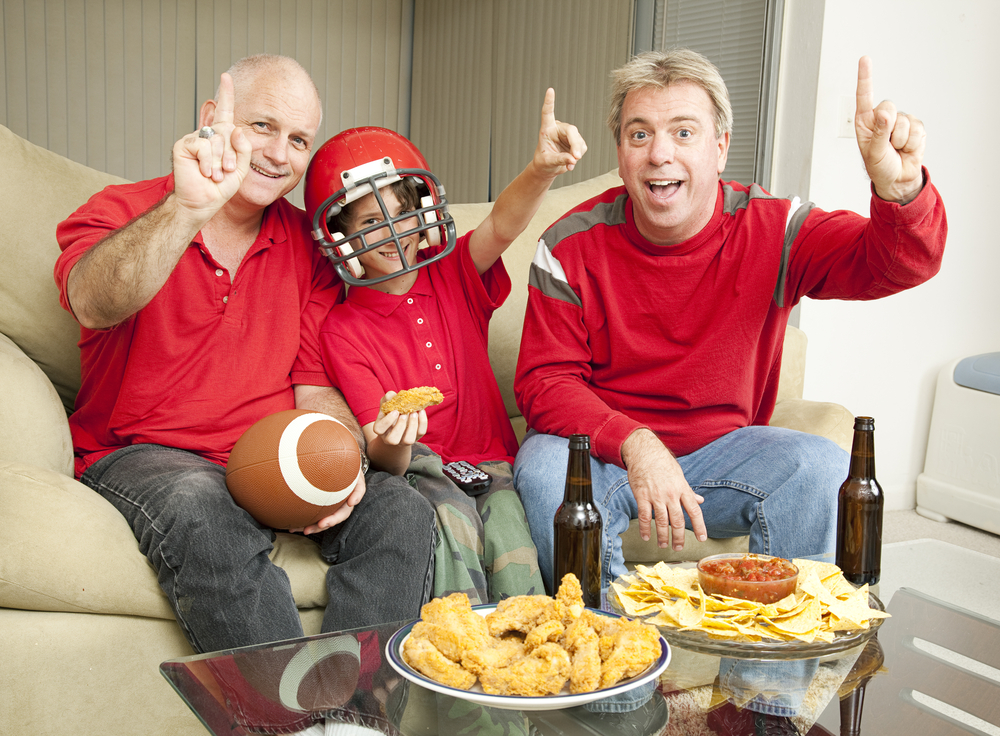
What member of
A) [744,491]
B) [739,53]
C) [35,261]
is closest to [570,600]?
[744,491]

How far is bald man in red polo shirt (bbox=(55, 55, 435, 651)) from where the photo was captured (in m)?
1.37

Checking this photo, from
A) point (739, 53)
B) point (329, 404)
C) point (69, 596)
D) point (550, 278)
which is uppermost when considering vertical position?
point (739, 53)

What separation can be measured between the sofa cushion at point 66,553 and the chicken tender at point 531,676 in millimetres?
773

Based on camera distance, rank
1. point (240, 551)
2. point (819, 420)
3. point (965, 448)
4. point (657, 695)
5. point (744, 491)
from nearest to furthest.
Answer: point (657, 695) → point (240, 551) → point (744, 491) → point (819, 420) → point (965, 448)

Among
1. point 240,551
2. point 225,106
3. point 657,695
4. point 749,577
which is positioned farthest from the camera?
point 225,106

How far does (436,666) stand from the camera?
0.82 meters

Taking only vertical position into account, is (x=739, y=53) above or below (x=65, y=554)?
above

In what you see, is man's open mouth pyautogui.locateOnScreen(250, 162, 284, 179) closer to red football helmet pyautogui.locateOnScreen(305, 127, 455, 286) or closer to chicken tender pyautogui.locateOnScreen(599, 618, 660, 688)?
red football helmet pyautogui.locateOnScreen(305, 127, 455, 286)

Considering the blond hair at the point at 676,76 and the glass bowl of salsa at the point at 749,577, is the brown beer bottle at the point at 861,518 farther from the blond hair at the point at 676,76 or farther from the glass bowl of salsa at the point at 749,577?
the blond hair at the point at 676,76

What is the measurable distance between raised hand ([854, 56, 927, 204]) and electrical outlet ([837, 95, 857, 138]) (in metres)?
1.73

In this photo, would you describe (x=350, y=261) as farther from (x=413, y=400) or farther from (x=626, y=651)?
(x=626, y=651)

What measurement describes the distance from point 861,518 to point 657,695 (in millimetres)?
517

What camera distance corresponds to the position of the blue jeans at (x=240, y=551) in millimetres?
1339

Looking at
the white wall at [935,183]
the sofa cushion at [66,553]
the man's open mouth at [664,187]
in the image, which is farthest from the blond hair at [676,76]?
the white wall at [935,183]
